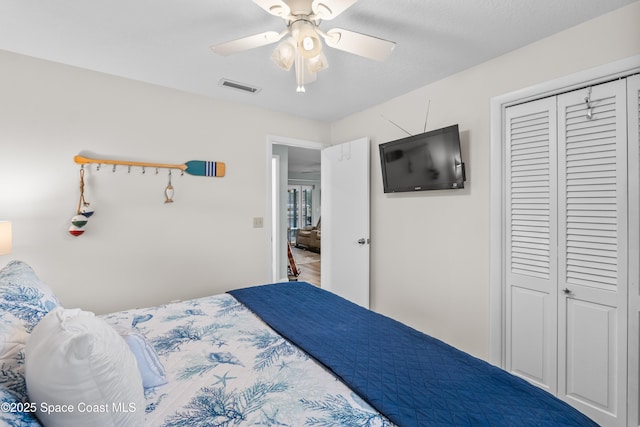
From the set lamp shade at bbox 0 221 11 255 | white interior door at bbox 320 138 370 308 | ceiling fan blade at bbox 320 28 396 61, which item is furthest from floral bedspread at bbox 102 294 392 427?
white interior door at bbox 320 138 370 308

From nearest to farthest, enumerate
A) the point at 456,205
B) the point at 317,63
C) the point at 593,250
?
the point at 317,63
the point at 593,250
the point at 456,205

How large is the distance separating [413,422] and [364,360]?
1.15 ft

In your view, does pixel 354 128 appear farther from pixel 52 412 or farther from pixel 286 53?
pixel 52 412

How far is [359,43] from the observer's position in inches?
57.9

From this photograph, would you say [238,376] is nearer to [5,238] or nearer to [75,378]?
[75,378]

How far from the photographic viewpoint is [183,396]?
1027 millimetres

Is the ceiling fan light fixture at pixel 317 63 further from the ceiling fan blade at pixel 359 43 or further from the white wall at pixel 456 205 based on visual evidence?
the white wall at pixel 456 205

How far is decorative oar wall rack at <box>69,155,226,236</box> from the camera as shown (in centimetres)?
219

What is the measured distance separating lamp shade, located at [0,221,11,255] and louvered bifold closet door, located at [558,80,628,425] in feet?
10.9

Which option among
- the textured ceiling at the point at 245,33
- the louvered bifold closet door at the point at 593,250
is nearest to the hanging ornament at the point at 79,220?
the textured ceiling at the point at 245,33

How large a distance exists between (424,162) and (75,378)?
7.97 ft

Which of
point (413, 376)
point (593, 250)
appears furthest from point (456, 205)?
point (413, 376)

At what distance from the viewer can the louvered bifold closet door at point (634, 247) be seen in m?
1.55

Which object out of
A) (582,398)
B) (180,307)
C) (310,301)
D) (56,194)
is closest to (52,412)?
(180,307)
